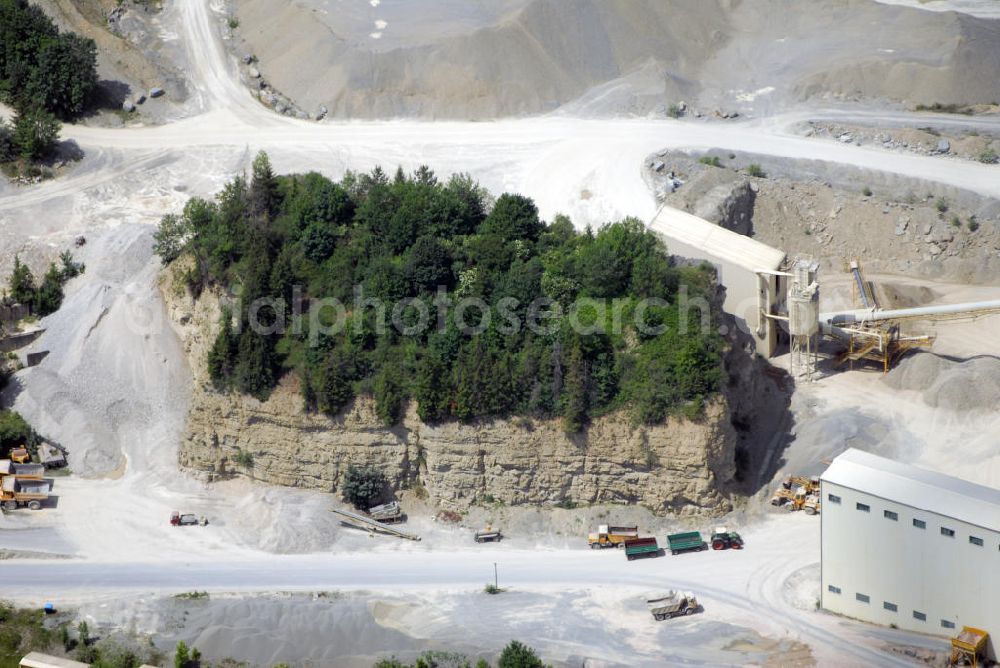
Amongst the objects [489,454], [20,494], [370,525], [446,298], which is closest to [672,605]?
[489,454]

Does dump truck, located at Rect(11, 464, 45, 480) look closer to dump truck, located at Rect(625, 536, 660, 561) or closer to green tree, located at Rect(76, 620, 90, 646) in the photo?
green tree, located at Rect(76, 620, 90, 646)

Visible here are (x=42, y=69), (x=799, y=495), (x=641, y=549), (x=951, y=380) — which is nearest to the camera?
(x=641, y=549)

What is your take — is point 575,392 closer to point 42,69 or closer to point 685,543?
point 685,543

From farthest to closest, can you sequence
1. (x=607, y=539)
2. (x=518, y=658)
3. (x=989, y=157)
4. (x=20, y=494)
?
(x=989, y=157) < (x=20, y=494) < (x=607, y=539) < (x=518, y=658)

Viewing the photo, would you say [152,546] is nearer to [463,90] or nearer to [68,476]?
[68,476]

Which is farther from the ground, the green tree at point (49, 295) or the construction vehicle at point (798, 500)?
the green tree at point (49, 295)

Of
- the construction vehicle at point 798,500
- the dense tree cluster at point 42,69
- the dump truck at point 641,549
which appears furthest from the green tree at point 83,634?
the dense tree cluster at point 42,69

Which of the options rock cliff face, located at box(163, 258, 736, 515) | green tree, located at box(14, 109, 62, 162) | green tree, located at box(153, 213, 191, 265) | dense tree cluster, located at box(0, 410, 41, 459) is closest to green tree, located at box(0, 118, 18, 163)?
green tree, located at box(14, 109, 62, 162)

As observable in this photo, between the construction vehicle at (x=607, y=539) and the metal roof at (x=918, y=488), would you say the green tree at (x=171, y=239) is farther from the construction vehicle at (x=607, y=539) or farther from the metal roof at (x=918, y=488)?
the metal roof at (x=918, y=488)
